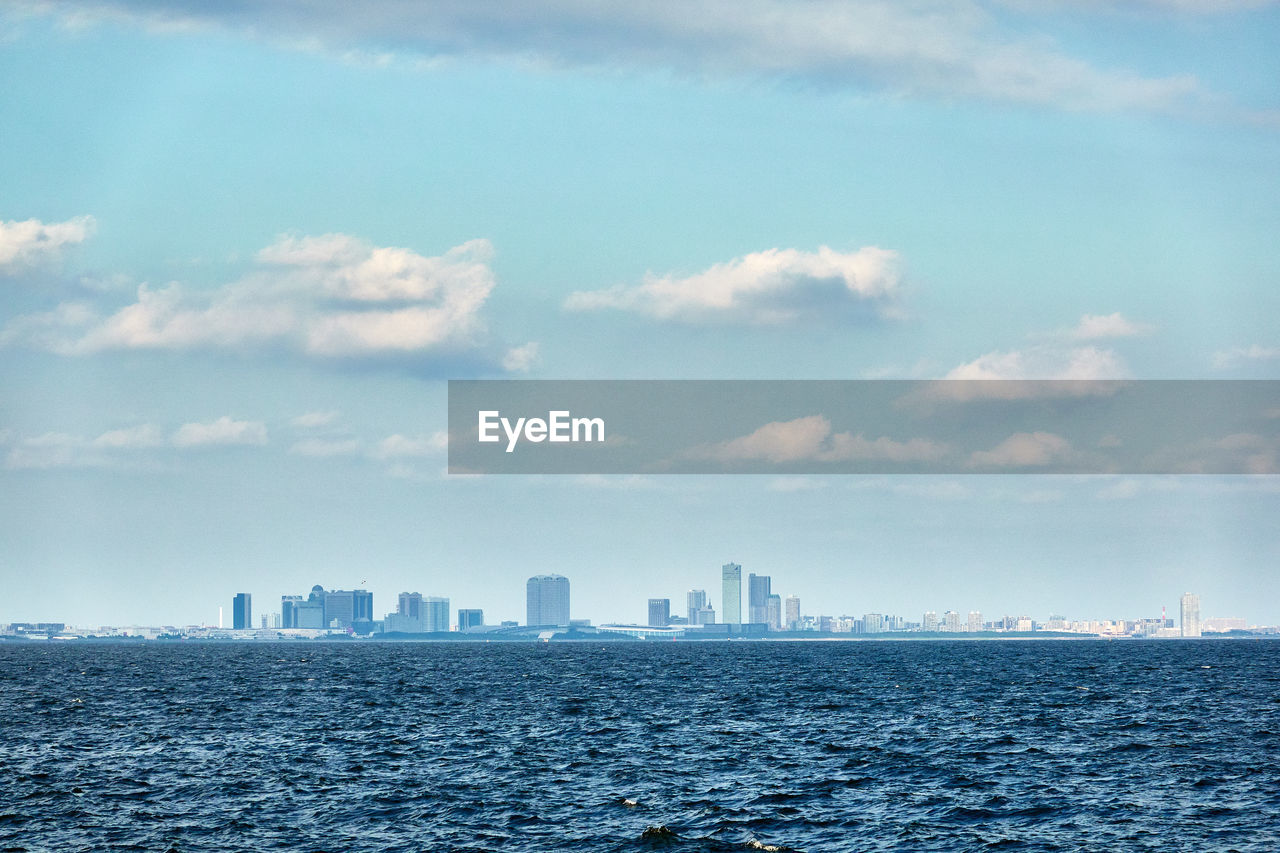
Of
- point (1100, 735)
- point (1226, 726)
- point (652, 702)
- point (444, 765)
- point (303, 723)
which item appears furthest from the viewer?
point (652, 702)

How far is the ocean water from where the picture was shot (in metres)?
51.7

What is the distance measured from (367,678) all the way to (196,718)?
69.5 m

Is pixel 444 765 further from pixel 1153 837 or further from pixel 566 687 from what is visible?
pixel 566 687

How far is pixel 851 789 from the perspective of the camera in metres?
61.6

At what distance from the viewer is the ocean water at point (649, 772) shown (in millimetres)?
51688

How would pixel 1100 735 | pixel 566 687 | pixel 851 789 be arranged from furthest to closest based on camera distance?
pixel 566 687
pixel 1100 735
pixel 851 789

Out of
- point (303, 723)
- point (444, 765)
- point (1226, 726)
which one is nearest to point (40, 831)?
point (444, 765)

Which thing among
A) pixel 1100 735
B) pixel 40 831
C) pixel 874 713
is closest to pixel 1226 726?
pixel 1100 735

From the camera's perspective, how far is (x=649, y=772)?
220 feet

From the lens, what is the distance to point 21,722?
96750mm

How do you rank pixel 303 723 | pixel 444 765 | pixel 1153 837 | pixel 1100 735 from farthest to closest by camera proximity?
pixel 303 723 → pixel 1100 735 → pixel 444 765 → pixel 1153 837

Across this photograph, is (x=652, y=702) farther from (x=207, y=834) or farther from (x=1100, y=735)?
(x=207, y=834)

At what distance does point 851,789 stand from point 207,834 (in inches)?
1150

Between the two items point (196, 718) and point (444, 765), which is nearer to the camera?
point (444, 765)
